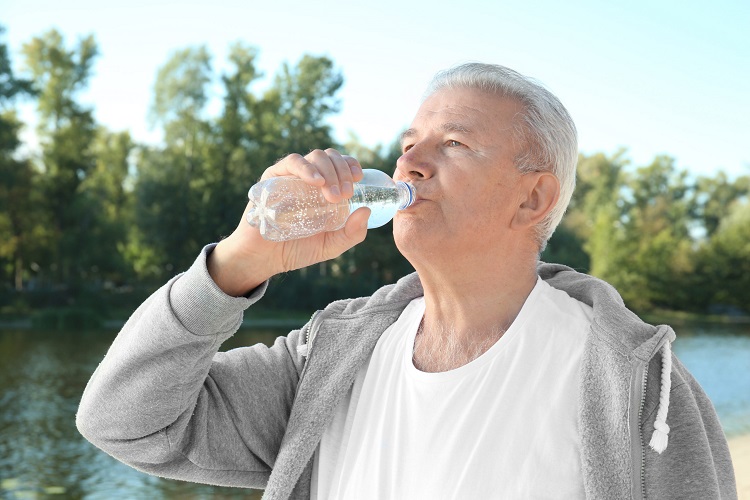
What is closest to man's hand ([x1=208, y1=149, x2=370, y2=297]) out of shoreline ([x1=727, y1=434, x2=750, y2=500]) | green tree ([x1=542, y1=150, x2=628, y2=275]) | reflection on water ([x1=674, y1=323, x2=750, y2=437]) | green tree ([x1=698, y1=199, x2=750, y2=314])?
shoreline ([x1=727, y1=434, x2=750, y2=500])

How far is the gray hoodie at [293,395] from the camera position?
1331 millimetres

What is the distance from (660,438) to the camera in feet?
4.31

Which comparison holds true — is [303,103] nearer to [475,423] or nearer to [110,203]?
[110,203]

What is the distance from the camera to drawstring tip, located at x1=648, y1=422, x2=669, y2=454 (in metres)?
1.31

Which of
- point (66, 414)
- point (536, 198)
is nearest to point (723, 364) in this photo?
point (66, 414)

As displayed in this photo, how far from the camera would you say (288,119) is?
29406mm

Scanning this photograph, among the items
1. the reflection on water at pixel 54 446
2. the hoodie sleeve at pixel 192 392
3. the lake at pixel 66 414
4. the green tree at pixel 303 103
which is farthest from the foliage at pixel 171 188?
the hoodie sleeve at pixel 192 392

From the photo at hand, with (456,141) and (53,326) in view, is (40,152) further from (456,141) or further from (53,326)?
(456,141)

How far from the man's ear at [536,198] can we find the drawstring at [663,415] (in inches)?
18.6

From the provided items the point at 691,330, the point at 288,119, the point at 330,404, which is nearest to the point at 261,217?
the point at 330,404

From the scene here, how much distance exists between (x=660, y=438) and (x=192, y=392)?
0.81 m

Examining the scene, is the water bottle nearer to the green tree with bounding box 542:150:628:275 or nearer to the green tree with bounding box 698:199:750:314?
the green tree with bounding box 542:150:628:275

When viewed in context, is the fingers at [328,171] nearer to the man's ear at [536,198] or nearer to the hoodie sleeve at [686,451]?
the man's ear at [536,198]

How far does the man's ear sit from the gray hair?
0.02 metres
